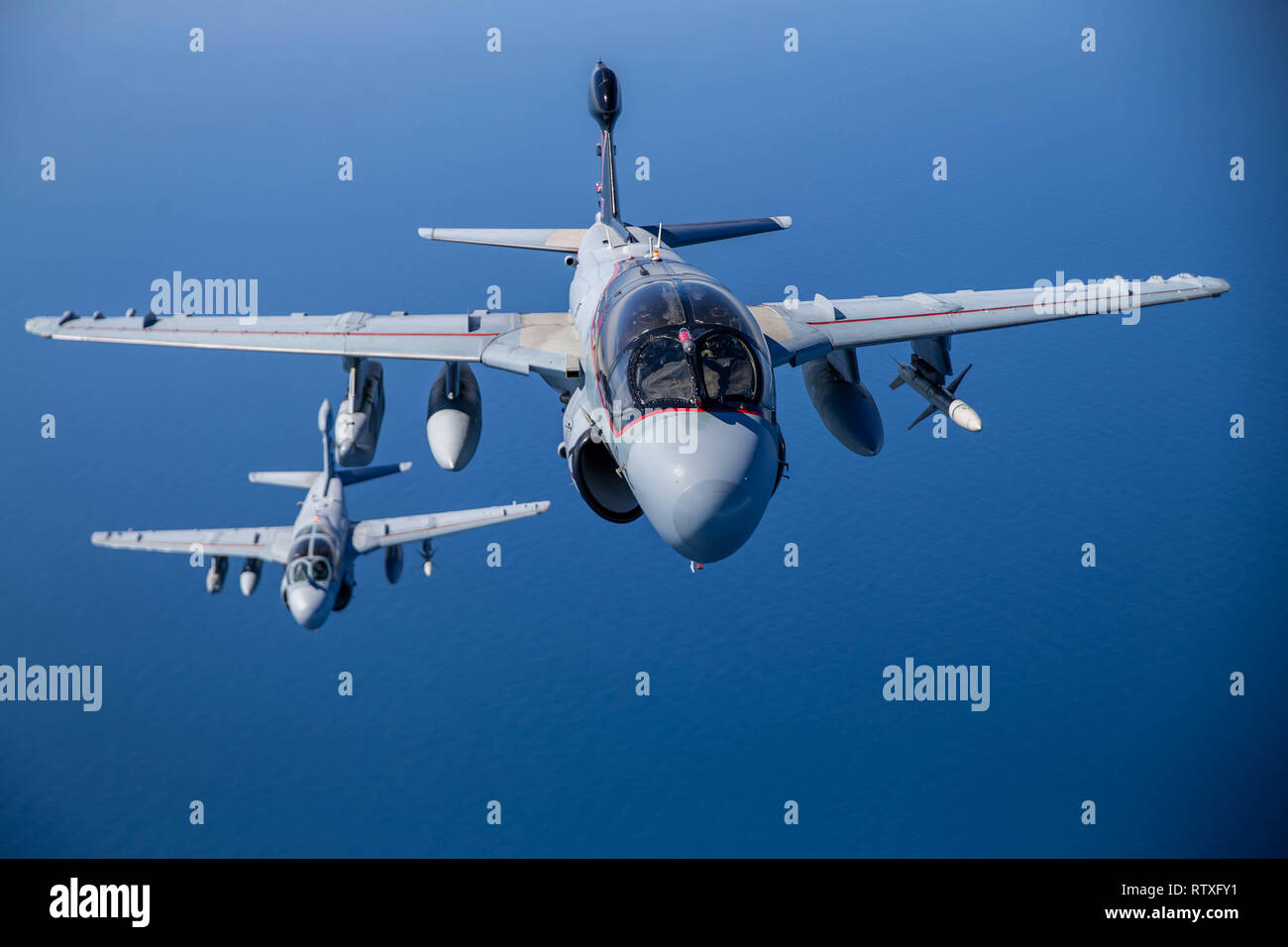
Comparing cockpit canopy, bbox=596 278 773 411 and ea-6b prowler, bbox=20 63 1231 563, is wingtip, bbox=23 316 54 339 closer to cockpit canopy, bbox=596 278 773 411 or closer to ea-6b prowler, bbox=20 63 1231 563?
ea-6b prowler, bbox=20 63 1231 563

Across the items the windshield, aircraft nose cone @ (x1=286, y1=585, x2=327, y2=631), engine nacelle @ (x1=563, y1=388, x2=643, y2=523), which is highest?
engine nacelle @ (x1=563, y1=388, x2=643, y2=523)

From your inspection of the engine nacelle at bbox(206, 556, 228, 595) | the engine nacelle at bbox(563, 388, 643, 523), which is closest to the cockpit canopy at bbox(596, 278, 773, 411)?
the engine nacelle at bbox(563, 388, 643, 523)

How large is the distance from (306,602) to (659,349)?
10.6m

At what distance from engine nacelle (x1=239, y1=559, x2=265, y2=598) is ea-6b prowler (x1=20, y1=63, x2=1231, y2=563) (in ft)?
14.4

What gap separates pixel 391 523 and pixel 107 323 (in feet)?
22.2

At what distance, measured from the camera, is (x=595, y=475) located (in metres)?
17.5

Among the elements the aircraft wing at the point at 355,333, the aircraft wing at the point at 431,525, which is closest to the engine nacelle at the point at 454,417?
the aircraft wing at the point at 355,333

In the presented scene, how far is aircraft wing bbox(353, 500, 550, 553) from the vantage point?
22.7 metres

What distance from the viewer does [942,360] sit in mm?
21703

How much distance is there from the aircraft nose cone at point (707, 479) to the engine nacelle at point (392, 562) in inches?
445

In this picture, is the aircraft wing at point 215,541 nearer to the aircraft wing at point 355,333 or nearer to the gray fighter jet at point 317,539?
the gray fighter jet at point 317,539

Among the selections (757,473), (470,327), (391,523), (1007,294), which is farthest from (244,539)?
(1007,294)

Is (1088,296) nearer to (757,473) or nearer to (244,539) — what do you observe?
(757,473)

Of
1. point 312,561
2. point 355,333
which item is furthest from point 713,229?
point 312,561
